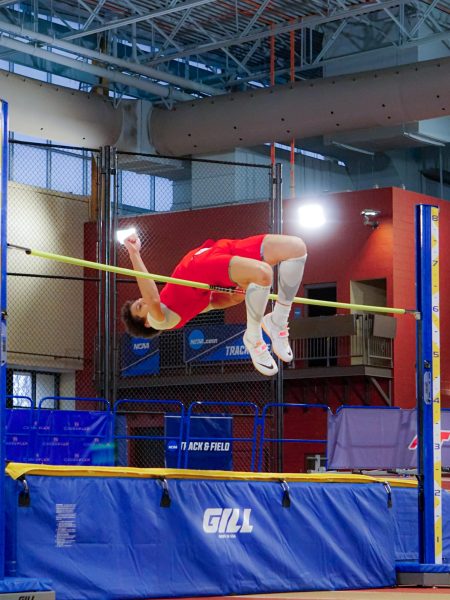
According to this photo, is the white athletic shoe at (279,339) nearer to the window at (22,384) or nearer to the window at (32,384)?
the window at (32,384)

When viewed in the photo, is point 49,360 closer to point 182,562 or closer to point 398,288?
point 398,288

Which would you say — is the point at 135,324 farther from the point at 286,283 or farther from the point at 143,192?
the point at 143,192

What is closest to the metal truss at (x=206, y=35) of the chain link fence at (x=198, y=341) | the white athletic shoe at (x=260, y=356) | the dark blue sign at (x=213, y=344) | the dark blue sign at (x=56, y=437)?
the chain link fence at (x=198, y=341)

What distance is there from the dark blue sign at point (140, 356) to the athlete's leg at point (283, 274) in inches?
544

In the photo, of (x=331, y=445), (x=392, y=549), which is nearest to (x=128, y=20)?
(x=331, y=445)

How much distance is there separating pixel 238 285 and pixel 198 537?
1918 mm

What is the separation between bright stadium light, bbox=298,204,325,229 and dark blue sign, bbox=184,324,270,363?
7.83ft

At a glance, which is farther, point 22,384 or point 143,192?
point 143,192

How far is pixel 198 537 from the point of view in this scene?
29.1 ft

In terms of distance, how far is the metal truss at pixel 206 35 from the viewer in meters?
22.8

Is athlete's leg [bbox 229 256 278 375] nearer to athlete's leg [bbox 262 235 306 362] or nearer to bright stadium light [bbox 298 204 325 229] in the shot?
athlete's leg [bbox 262 235 306 362]

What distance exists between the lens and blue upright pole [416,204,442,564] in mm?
10016

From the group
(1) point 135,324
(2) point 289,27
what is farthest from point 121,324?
(1) point 135,324

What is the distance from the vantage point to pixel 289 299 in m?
8.70
